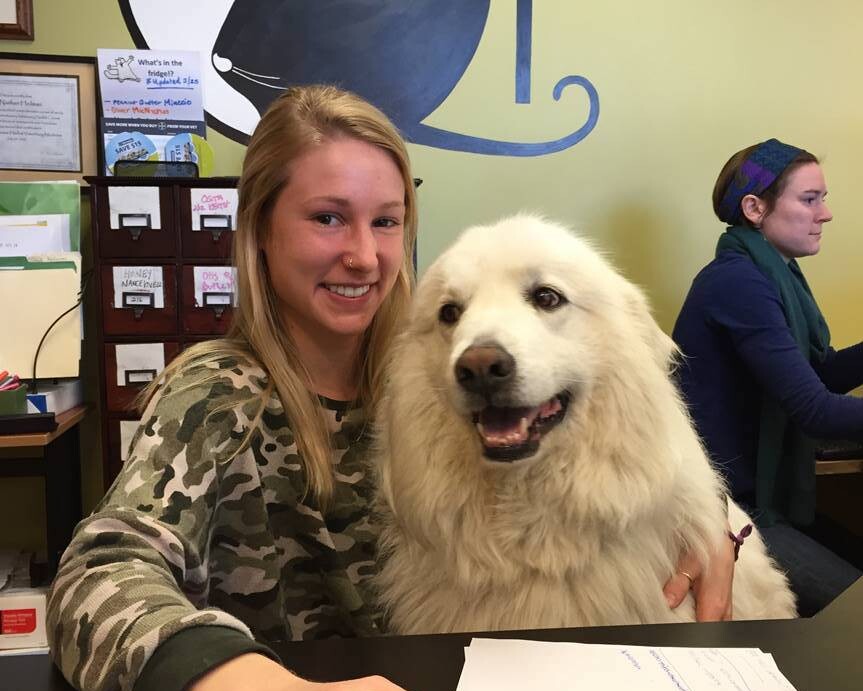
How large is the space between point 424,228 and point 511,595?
232 centimetres

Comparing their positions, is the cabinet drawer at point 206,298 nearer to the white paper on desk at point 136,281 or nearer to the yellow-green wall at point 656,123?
the white paper on desk at point 136,281

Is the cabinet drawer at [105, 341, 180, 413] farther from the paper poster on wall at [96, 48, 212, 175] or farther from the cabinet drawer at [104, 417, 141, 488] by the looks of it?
the paper poster on wall at [96, 48, 212, 175]

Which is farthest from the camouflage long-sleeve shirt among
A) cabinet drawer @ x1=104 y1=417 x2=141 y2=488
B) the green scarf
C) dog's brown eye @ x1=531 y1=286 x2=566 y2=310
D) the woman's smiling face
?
cabinet drawer @ x1=104 y1=417 x2=141 y2=488

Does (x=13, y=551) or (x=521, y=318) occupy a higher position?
(x=521, y=318)

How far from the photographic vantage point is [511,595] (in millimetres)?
1149

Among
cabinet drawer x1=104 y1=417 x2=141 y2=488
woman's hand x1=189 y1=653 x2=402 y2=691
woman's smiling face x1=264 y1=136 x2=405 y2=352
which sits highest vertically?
woman's smiling face x1=264 y1=136 x2=405 y2=352

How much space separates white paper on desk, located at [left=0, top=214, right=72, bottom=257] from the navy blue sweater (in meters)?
2.41

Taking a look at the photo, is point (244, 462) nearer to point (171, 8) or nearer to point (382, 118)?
point (382, 118)

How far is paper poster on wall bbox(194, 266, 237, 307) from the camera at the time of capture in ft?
8.85

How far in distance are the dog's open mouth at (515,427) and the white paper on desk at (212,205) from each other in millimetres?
1808

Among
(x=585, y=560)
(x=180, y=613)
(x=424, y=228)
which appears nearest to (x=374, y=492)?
(x=585, y=560)

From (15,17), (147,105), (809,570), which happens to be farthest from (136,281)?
(809,570)

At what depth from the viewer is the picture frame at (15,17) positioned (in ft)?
9.33

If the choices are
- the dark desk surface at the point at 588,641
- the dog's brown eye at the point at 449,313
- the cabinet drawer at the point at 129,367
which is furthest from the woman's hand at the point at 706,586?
the cabinet drawer at the point at 129,367
